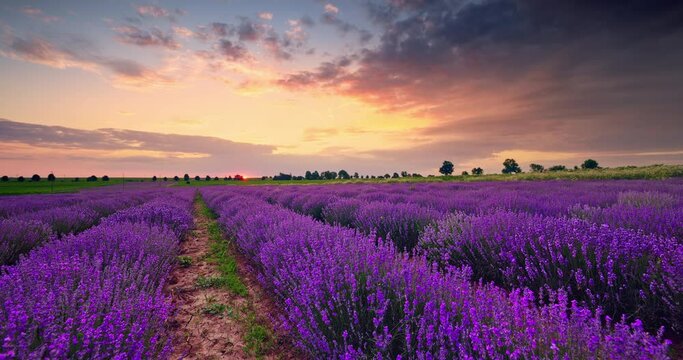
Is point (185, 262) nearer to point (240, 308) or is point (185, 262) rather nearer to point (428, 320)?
point (240, 308)

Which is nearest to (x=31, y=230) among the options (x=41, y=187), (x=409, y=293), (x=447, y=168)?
(x=409, y=293)

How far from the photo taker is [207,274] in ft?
15.9

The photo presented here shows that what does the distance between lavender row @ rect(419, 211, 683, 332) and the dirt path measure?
1.68 m

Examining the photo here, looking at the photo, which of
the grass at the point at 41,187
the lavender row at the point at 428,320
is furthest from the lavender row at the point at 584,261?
the grass at the point at 41,187

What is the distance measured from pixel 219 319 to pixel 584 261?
3580 mm

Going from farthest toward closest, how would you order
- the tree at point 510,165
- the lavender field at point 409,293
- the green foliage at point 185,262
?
the tree at point 510,165 < the green foliage at point 185,262 < the lavender field at point 409,293

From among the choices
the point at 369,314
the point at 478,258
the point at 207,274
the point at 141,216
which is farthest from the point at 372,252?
the point at 141,216

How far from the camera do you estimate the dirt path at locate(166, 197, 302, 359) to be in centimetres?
267

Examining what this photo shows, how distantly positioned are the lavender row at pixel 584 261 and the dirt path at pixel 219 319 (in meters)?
1.68

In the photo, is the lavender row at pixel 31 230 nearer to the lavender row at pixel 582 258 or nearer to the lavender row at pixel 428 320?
the lavender row at pixel 428 320

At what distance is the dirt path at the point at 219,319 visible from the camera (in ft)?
8.75

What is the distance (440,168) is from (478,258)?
7808 cm

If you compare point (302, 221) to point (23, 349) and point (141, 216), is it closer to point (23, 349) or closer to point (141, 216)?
point (23, 349)

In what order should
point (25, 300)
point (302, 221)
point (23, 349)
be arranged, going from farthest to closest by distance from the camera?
1. point (302, 221)
2. point (25, 300)
3. point (23, 349)
